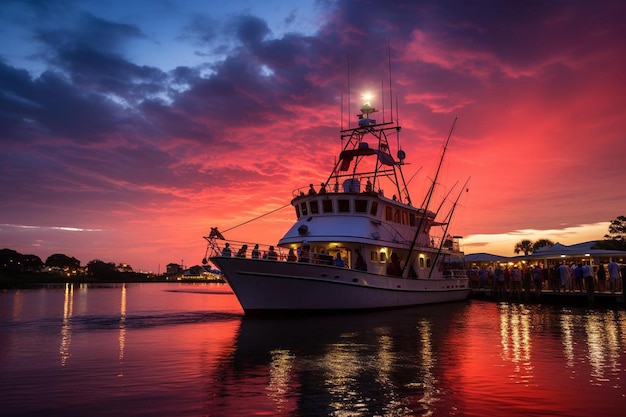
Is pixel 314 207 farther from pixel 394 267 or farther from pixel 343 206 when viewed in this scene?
pixel 394 267

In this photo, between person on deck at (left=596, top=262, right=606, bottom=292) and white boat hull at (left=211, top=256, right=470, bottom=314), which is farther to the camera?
person on deck at (left=596, top=262, right=606, bottom=292)

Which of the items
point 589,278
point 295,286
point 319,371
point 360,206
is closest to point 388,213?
point 360,206

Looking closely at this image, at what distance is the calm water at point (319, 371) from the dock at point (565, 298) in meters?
9.89

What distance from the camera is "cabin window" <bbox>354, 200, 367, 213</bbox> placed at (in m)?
27.4

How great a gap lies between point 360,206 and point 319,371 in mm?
17401

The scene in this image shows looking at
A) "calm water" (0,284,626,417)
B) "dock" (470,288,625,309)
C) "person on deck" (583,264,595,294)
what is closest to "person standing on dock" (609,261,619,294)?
"dock" (470,288,625,309)

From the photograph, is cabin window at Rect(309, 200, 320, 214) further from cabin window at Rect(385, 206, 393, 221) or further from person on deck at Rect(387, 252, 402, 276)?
person on deck at Rect(387, 252, 402, 276)

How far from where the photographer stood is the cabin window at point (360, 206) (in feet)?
89.9

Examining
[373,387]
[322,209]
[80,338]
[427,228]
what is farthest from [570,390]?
[427,228]

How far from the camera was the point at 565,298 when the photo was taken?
32031 millimetres

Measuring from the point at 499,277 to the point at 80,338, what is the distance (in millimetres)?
30432

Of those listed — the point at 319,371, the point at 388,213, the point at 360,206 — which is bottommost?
the point at 319,371

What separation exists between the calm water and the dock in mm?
9886

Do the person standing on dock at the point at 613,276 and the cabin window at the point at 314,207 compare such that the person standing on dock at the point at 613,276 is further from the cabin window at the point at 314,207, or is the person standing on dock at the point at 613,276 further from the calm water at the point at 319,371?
the cabin window at the point at 314,207
